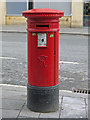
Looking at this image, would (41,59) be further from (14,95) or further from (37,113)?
(14,95)

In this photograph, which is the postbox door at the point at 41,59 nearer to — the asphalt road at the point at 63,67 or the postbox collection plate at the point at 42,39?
the postbox collection plate at the point at 42,39

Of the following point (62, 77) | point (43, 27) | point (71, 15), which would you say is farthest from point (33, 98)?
point (71, 15)

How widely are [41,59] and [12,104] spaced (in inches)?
44.6

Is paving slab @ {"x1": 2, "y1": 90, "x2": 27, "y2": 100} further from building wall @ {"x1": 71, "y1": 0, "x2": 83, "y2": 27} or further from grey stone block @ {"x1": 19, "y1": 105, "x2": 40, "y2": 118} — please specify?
building wall @ {"x1": 71, "y1": 0, "x2": 83, "y2": 27}

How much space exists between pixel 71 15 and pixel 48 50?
17.4 m

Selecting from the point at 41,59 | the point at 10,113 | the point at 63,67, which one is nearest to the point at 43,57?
the point at 41,59

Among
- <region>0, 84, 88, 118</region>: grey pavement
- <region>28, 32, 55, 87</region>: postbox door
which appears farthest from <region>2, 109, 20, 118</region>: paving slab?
<region>28, 32, 55, 87</region>: postbox door

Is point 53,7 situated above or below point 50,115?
above

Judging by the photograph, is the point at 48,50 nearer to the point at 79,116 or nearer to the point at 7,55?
the point at 79,116

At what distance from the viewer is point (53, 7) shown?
2175 centimetres

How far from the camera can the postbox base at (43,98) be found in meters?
4.83

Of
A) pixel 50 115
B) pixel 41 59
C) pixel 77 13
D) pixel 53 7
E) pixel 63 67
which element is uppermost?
pixel 53 7

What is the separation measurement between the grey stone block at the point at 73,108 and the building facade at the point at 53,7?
16454mm

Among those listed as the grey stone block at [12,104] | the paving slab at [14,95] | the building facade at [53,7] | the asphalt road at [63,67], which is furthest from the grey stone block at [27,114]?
the building facade at [53,7]
